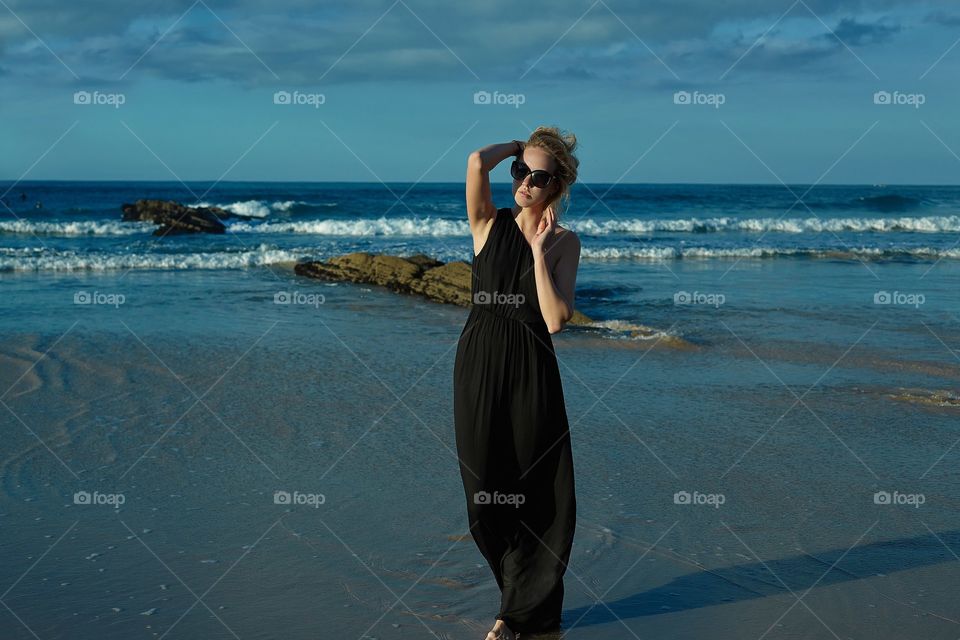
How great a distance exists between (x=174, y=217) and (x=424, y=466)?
23.3 m

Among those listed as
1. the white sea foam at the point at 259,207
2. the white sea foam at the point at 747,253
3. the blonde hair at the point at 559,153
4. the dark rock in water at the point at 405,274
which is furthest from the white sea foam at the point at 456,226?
the blonde hair at the point at 559,153

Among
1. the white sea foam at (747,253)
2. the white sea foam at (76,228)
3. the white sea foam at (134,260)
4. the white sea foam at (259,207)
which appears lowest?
the white sea foam at (134,260)

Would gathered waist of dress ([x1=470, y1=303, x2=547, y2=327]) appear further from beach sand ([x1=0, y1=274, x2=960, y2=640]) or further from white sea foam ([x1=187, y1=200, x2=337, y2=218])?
white sea foam ([x1=187, y1=200, x2=337, y2=218])

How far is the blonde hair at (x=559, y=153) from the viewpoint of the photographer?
3.62m

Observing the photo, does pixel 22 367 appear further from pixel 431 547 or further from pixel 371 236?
pixel 371 236

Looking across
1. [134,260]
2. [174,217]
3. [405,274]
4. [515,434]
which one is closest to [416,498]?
[515,434]

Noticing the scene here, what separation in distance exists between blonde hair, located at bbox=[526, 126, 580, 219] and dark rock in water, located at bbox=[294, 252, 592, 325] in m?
7.46

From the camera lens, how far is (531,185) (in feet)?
11.8

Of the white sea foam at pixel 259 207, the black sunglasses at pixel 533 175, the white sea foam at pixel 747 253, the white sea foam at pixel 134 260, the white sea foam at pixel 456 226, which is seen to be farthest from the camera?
the white sea foam at pixel 259 207

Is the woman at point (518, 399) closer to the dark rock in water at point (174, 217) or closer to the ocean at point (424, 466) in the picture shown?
the ocean at point (424, 466)

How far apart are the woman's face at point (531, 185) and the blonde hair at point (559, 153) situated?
2 centimetres

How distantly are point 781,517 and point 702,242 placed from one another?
21003 millimetres

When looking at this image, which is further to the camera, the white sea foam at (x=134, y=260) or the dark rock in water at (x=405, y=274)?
the white sea foam at (x=134, y=260)

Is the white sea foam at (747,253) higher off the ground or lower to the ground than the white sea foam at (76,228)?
lower
